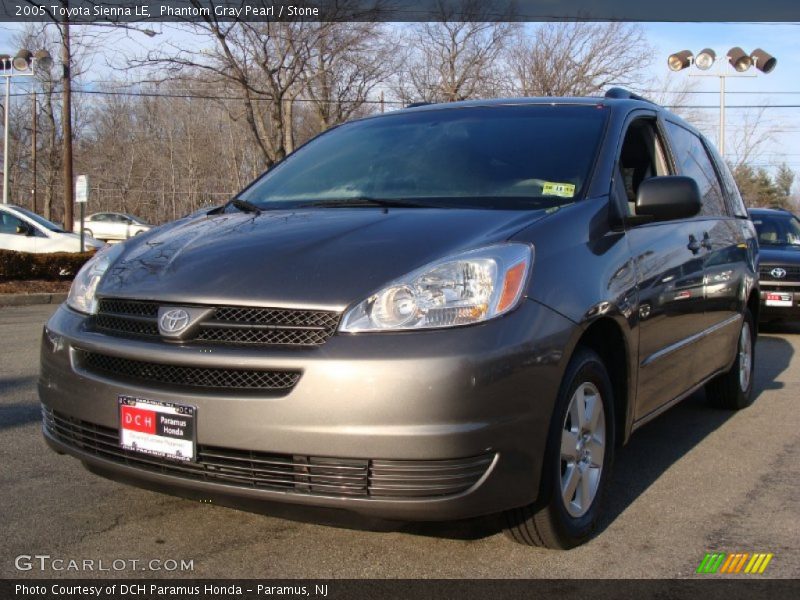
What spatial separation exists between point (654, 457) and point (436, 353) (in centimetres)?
246

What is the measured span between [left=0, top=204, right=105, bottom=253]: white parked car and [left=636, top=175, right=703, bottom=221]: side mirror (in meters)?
17.1

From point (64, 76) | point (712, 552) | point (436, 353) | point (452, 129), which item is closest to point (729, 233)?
point (452, 129)

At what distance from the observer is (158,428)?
2.74 metres

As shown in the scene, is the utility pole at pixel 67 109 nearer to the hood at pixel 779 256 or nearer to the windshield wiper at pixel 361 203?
the hood at pixel 779 256

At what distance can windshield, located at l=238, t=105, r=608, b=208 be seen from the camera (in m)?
3.57

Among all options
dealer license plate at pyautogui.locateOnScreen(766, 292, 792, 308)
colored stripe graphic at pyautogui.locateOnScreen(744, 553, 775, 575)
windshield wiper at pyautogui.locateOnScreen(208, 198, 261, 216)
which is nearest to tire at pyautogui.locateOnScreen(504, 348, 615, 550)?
colored stripe graphic at pyautogui.locateOnScreen(744, 553, 775, 575)

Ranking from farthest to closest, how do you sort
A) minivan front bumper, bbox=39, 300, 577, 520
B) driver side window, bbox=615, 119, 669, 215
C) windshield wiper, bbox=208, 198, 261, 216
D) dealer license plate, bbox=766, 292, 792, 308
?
1. dealer license plate, bbox=766, 292, 792, 308
2. driver side window, bbox=615, 119, 669, 215
3. windshield wiper, bbox=208, 198, 261, 216
4. minivan front bumper, bbox=39, 300, 577, 520

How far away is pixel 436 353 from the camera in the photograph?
2541mm

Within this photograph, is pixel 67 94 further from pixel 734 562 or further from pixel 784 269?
pixel 734 562

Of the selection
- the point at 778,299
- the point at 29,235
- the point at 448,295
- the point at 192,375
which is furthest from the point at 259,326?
the point at 29,235

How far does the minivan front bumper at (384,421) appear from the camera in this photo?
2.52 metres

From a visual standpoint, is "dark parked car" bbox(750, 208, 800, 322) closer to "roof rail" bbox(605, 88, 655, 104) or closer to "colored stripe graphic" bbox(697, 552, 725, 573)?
"roof rail" bbox(605, 88, 655, 104)

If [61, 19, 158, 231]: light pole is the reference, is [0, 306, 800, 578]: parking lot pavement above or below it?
below

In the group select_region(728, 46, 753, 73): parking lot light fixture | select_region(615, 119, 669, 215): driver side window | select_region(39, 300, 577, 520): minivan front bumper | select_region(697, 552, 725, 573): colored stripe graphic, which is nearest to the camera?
select_region(39, 300, 577, 520): minivan front bumper
